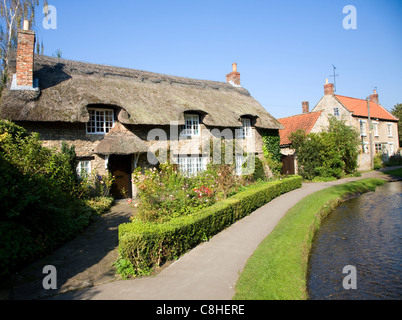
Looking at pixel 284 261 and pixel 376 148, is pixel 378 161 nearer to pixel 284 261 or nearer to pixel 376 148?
pixel 376 148

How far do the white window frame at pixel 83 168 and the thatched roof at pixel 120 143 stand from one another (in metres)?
0.77

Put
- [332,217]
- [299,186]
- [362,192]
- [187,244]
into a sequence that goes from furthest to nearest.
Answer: [299,186]
[362,192]
[332,217]
[187,244]

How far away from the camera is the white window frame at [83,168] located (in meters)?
12.3

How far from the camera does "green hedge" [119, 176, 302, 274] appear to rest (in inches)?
224

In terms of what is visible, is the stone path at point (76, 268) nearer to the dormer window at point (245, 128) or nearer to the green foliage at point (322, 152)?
the dormer window at point (245, 128)

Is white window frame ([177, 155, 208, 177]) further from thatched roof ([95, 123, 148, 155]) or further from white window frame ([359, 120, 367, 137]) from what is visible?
white window frame ([359, 120, 367, 137])

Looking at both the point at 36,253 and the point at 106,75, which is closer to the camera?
the point at 36,253

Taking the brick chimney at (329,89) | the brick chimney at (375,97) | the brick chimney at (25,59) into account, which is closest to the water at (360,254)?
the brick chimney at (25,59)

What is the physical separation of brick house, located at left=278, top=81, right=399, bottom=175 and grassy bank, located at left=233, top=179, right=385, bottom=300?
13316mm

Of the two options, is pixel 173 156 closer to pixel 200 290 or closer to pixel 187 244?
pixel 187 244
